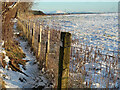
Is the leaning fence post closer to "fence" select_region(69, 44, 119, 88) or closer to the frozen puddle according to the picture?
"fence" select_region(69, 44, 119, 88)

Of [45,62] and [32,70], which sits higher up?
[45,62]

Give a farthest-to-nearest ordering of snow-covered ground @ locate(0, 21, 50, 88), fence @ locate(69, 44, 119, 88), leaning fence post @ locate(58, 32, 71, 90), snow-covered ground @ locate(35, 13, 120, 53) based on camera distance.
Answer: snow-covered ground @ locate(35, 13, 120, 53), fence @ locate(69, 44, 119, 88), snow-covered ground @ locate(0, 21, 50, 88), leaning fence post @ locate(58, 32, 71, 90)

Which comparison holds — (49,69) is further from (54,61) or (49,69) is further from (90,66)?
(90,66)

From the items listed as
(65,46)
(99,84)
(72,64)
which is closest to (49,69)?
(72,64)

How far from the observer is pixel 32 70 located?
477cm

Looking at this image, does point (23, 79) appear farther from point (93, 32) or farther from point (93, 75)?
point (93, 32)

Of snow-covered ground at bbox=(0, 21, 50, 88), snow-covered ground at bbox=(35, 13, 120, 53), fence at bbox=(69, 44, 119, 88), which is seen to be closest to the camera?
snow-covered ground at bbox=(0, 21, 50, 88)

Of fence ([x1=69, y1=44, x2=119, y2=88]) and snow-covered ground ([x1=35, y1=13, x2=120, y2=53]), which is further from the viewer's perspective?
snow-covered ground ([x1=35, y1=13, x2=120, y2=53])

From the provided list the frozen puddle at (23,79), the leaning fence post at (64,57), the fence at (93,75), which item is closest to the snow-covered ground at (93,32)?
the fence at (93,75)

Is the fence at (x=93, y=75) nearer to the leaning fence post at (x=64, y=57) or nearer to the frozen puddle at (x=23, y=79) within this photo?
the frozen puddle at (x=23, y=79)

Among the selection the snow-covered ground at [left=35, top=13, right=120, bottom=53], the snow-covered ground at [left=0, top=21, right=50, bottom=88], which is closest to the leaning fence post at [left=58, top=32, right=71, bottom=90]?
the snow-covered ground at [left=0, top=21, right=50, bottom=88]

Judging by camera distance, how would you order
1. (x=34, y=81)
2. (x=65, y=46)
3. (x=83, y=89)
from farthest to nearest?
(x=34, y=81)
(x=83, y=89)
(x=65, y=46)

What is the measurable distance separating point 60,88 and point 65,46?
722 millimetres

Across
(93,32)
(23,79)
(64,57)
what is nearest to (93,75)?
(23,79)
